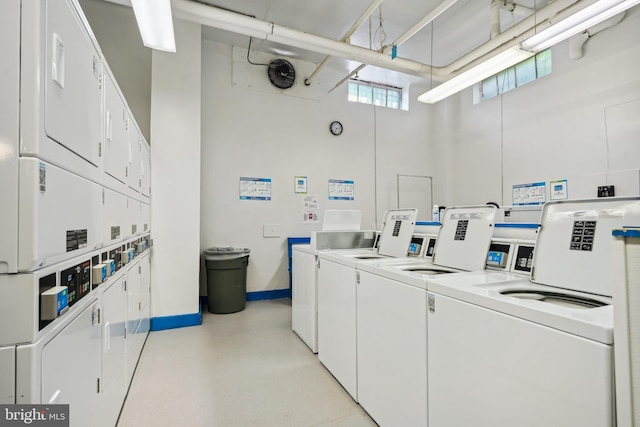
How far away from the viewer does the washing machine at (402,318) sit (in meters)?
1.36

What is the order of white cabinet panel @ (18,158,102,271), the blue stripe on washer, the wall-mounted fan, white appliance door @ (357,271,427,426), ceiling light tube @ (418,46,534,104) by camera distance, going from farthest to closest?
the wall-mounted fan, ceiling light tube @ (418,46,534,104), white appliance door @ (357,271,427,426), white cabinet panel @ (18,158,102,271), the blue stripe on washer

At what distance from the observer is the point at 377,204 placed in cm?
512

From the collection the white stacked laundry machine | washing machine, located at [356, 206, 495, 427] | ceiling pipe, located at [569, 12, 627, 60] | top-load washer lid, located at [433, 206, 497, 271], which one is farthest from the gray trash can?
ceiling pipe, located at [569, 12, 627, 60]

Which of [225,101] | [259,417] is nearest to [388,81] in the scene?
[225,101]

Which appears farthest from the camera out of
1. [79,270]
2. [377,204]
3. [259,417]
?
[377,204]

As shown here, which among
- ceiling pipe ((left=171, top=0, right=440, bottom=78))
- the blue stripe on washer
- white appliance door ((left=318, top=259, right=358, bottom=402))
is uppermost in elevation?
ceiling pipe ((left=171, top=0, right=440, bottom=78))

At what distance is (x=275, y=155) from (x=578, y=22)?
340 cm

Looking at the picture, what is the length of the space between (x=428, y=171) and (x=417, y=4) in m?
2.87

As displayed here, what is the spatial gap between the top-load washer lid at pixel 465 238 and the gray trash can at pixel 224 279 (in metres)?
2.39

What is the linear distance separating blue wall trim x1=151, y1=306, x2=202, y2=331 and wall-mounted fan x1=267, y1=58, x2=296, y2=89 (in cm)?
326

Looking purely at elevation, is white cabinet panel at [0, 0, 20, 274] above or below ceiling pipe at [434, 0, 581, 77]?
below

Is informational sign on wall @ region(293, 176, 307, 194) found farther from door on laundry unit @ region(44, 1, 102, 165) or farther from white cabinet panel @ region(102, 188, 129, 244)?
door on laundry unit @ region(44, 1, 102, 165)

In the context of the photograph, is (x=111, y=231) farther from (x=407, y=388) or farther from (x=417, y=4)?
(x=417, y=4)

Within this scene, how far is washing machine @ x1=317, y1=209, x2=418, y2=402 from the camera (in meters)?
1.92
